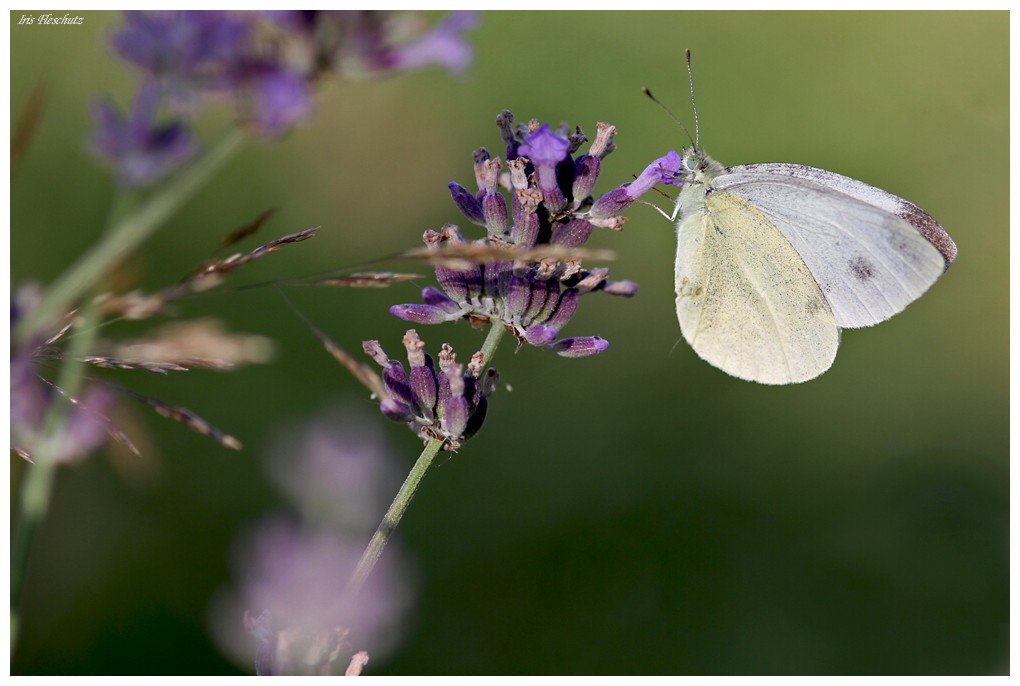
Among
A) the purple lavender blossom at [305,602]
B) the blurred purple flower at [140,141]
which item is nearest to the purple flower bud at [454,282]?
the purple lavender blossom at [305,602]

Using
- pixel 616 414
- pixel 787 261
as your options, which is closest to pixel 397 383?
pixel 787 261

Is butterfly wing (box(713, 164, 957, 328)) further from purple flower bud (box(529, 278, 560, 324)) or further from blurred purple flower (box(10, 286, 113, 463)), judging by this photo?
blurred purple flower (box(10, 286, 113, 463))

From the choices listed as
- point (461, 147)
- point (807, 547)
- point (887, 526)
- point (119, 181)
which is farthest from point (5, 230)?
point (887, 526)

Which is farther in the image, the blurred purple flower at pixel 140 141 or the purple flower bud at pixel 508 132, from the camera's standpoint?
the purple flower bud at pixel 508 132

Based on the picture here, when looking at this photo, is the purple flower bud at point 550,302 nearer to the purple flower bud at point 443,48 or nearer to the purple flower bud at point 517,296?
the purple flower bud at point 517,296

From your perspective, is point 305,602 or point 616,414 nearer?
point 305,602

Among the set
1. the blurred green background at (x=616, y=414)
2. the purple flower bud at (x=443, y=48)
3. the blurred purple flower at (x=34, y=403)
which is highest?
the purple flower bud at (x=443, y=48)

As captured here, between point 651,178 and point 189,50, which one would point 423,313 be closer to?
point 651,178

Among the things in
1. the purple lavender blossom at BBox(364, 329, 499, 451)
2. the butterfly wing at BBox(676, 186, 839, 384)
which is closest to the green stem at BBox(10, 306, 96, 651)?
the purple lavender blossom at BBox(364, 329, 499, 451)
